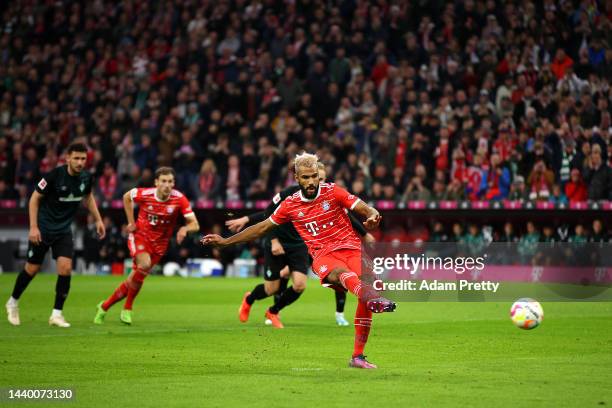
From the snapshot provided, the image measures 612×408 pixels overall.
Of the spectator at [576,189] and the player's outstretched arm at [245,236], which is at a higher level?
the spectator at [576,189]

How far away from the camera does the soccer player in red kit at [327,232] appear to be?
34.3ft

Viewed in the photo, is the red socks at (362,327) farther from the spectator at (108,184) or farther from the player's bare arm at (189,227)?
the spectator at (108,184)

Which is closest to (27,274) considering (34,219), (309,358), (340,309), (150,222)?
(34,219)

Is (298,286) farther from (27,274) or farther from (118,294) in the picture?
(27,274)

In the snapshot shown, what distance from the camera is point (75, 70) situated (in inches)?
1344

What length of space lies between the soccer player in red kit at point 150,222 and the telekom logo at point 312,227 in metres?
4.97

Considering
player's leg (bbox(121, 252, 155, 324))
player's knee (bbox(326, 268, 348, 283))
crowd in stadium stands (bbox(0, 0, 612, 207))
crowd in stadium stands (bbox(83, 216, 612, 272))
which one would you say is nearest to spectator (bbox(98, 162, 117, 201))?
crowd in stadium stands (bbox(0, 0, 612, 207))

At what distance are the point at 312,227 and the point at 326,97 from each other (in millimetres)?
18788

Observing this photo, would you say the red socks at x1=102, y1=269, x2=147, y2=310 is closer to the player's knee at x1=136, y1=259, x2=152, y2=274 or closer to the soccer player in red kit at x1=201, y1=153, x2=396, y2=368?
the player's knee at x1=136, y1=259, x2=152, y2=274

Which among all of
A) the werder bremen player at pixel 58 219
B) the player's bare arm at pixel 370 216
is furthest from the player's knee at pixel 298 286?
the player's bare arm at pixel 370 216

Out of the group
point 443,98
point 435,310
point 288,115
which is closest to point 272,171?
point 288,115

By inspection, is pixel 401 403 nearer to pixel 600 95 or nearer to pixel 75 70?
pixel 600 95

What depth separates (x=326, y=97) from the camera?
29.5 m

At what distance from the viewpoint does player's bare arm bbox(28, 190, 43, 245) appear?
47.6ft
